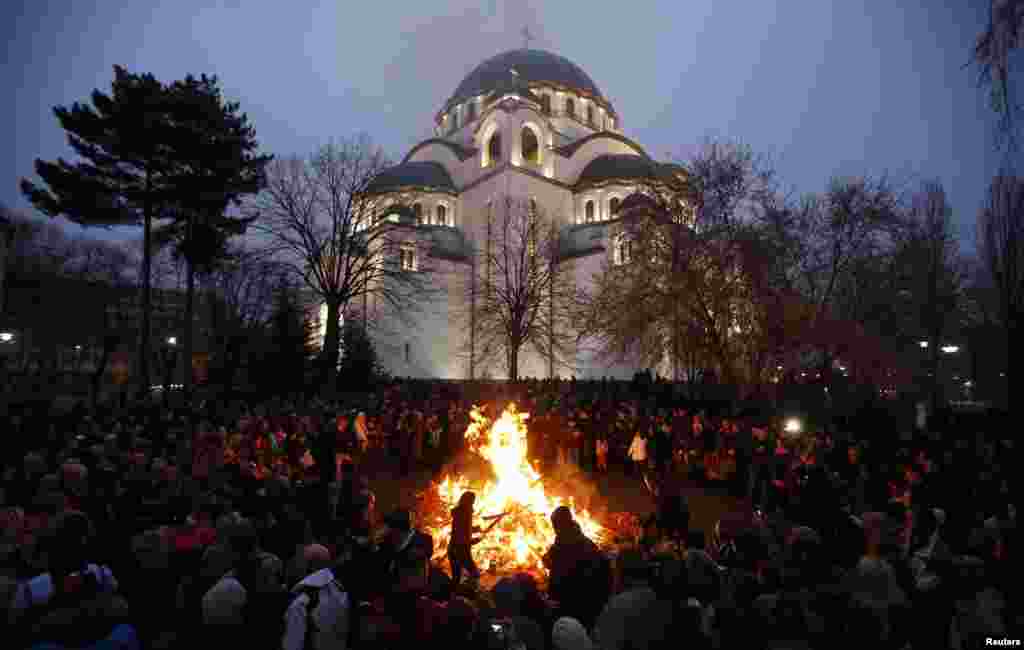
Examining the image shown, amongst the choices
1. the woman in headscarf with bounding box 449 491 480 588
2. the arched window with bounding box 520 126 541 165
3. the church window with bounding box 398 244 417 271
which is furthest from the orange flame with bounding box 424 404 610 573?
the arched window with bounding box 520 126 541 165

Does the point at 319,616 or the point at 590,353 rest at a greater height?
the point at 590,353

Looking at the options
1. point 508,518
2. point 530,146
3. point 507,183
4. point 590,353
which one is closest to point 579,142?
point 530,146

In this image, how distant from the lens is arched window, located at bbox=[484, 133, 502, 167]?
139 ft

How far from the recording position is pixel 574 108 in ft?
163

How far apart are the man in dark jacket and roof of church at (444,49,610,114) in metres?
48.1

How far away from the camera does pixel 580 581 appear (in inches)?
176

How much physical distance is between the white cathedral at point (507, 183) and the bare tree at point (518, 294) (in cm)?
153

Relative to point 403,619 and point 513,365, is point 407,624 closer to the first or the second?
point 403,619

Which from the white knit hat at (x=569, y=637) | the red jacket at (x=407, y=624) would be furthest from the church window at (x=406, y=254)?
the white knit hat at (x=569, y=637)

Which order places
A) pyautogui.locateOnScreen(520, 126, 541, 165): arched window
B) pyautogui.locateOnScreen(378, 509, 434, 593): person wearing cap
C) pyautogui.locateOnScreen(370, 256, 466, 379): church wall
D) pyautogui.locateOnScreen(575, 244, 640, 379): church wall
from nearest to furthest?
pyautogui.locateOnScreen(378, 509, 434, 593): person wearing cap, pyautogui.locateOnScreen(575, 244, 640, 379): church wall, pyautogui.locateOnScreen(370, 256, 466, 379): church wall, pyautogui.locateOnScreen(520, 126, 541, 165): arched window

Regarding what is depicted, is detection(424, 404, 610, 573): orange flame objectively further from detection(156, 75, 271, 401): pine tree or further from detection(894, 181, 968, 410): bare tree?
detection(894, 181, 968, 410): bare tree

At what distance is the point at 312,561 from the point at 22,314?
44.8 m

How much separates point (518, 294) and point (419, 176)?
17.1 m

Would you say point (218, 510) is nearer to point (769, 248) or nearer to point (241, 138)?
point (769, 248)
